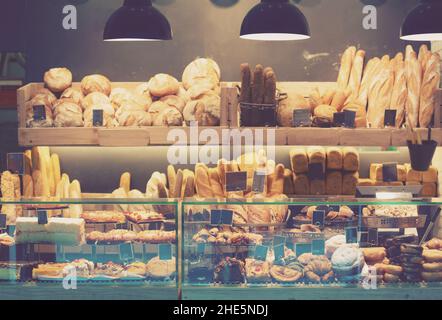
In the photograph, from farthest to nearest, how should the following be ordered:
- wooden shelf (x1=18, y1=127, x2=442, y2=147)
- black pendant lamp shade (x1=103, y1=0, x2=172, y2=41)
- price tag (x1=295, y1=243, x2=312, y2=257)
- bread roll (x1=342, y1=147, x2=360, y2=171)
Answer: bread roll (x1=342, y1=147, x2=360, y2=171)
wooden shelf (x1=18, y1=127, x2=442, y2=147)
black pendant lamp shade (x1=103, y1=0, x2=172, y2=41)
price tag (x1=295, y1=243, x2=312, y2=257)

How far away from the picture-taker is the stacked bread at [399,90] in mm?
4391

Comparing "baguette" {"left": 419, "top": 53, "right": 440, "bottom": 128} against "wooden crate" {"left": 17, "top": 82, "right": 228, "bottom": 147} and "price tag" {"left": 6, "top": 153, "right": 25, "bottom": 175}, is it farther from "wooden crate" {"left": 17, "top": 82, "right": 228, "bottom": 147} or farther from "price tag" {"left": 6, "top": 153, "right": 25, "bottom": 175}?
"price tag" {"left": 6, "top": 153, "right": 25, "bottom": 175}

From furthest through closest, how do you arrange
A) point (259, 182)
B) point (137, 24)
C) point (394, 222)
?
point (259, 182), point (137, 24), point (394, 222)

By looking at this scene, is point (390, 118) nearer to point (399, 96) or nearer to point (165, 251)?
point (399, 96)

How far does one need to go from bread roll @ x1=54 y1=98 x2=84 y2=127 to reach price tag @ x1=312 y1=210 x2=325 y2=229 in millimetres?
Result: 1843

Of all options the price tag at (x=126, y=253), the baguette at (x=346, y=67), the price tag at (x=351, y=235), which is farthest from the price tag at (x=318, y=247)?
the baguette at (x=346, y=67)

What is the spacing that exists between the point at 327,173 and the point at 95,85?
1663 millimetres

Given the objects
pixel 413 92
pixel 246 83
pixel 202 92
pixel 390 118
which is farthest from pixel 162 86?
pixel 413 92

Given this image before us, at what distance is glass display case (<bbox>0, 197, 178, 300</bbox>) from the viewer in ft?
10.8

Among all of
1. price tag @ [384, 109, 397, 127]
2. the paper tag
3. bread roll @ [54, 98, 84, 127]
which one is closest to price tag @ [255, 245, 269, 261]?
the paper tag

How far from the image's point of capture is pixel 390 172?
448cm

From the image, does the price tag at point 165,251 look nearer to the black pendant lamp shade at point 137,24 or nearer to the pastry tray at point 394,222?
the pastry tray at point 394,222
